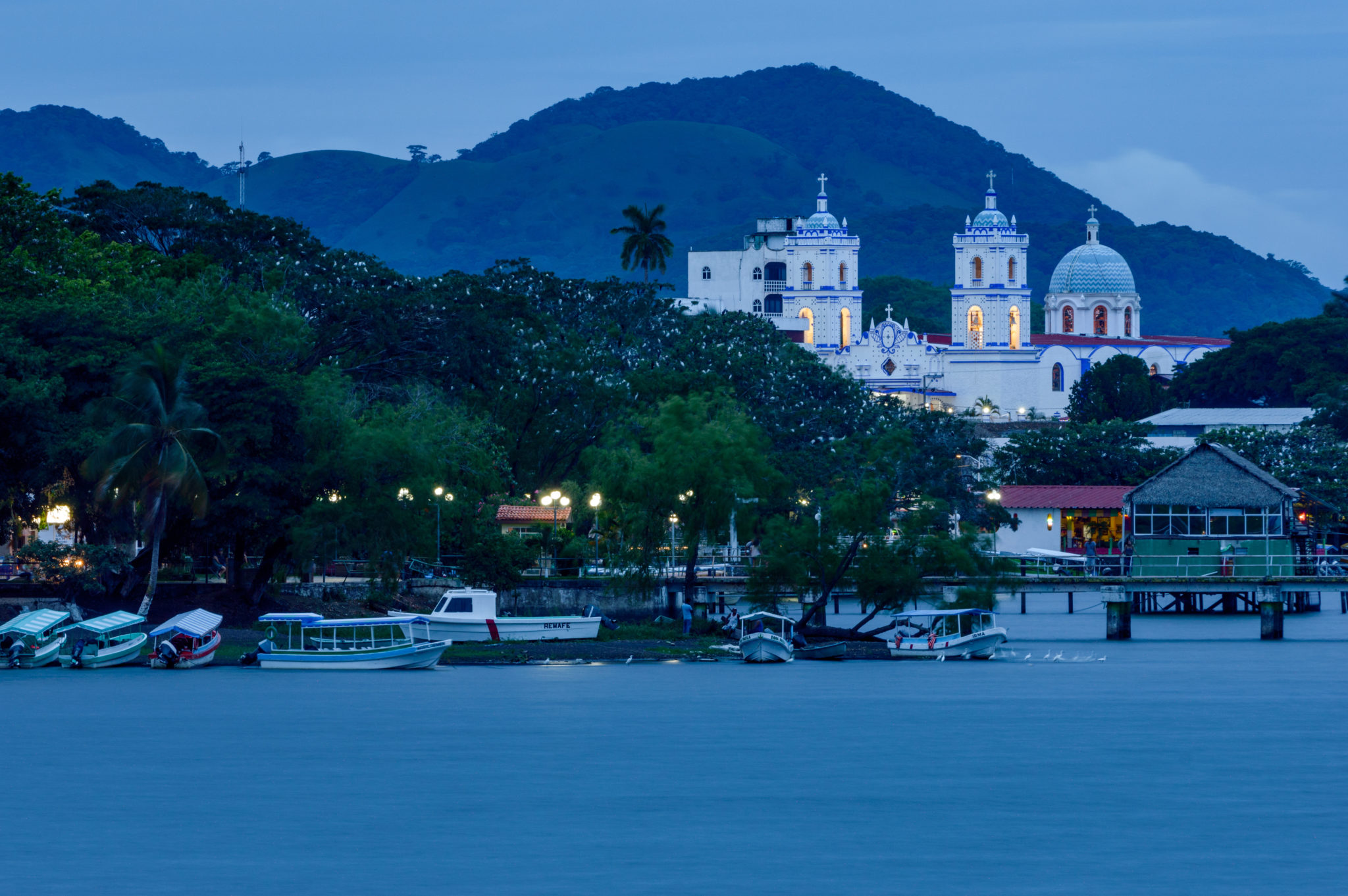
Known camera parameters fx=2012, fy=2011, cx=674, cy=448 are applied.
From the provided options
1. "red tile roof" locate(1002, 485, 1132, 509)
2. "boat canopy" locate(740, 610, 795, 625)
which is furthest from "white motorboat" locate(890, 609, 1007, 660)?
"red tile roof" locate(1002, 485, 1132, 509)

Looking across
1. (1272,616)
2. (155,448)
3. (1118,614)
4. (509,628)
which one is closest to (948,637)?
(1118,614)

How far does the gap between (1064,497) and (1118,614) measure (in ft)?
93.8

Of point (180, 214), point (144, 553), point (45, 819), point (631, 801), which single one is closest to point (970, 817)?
point (631, 801)

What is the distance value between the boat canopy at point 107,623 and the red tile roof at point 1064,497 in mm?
57034

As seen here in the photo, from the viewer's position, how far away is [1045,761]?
43.4 meters

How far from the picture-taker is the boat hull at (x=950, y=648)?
66.9 metres

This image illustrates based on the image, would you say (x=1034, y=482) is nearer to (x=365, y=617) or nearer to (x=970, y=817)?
(x=365, y=617)

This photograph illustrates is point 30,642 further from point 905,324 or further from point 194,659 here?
point 905,324

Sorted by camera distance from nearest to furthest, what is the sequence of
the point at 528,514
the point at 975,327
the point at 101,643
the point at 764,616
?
1. the point at 101,643
2. the point at 764,616
3. the point at 528,514
4. the point at 975,327

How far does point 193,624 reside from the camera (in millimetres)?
59312

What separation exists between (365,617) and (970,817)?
33750 millimetres

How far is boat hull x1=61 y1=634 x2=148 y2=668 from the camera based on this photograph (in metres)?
58.5

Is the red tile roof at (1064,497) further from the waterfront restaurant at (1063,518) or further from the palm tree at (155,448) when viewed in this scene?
the palm tree at (155,448)

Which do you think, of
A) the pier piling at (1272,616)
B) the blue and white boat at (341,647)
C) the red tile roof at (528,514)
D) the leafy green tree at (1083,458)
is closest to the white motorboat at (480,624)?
the blue and white boat at (341,647)
